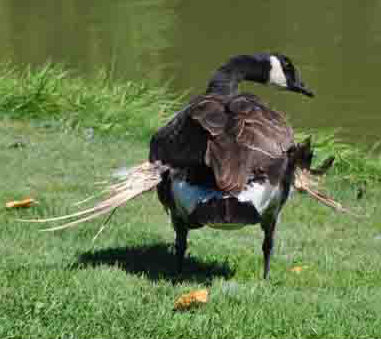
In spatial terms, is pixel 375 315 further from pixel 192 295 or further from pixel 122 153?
pixel 122 153

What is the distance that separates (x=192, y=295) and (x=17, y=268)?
125 centimetres

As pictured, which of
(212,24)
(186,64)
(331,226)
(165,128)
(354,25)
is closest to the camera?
(165,128)

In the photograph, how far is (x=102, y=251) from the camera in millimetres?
6488

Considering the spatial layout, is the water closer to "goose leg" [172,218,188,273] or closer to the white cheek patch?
the white cheek patch

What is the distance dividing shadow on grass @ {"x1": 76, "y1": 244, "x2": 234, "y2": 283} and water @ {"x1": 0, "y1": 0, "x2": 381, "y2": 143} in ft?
26.6

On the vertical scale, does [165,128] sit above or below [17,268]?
above

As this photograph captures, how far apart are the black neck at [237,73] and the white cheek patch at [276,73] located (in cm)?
3

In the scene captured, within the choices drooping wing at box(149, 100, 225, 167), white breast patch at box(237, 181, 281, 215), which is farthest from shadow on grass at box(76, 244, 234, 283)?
drooping wing at box(149, 100, 225, 167)

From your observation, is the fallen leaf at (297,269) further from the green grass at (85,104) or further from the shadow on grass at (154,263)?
the green grass at (85,104)

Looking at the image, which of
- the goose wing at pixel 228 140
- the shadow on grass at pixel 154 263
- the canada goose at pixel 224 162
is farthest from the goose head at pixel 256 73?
the shadow on grass at pixel 154 263

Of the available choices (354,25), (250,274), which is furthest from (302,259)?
(354,25)

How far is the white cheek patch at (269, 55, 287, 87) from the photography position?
6852 millimetres

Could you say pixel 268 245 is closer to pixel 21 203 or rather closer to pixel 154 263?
pixel 154 263

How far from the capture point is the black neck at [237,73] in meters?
6.59
